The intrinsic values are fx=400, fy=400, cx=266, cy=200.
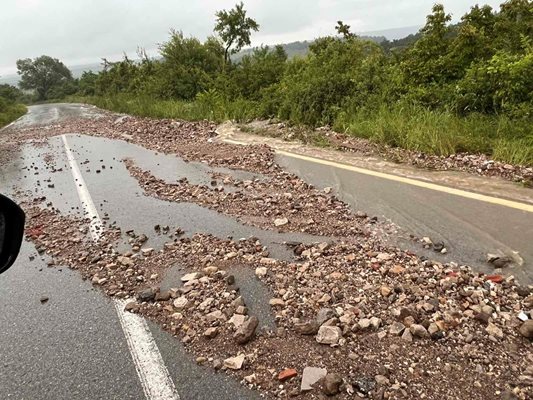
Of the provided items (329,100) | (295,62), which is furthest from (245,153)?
(295,62)

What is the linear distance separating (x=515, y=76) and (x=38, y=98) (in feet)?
403

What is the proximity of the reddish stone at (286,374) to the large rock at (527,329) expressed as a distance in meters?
1.45

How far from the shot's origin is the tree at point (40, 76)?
370 ft

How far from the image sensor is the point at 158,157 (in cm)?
980

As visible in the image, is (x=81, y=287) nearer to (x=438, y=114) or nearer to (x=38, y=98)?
(x=438, y=114)

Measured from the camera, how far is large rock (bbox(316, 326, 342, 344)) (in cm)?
262

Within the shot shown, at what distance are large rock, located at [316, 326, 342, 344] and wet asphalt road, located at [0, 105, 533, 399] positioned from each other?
0.40 m

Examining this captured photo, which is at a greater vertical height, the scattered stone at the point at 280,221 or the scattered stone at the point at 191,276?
the scattered stone at the point at 280,221

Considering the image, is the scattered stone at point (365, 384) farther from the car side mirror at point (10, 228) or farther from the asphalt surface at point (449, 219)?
the car side mirror at point (10, 228)

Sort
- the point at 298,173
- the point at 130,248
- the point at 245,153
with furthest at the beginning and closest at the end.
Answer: the point at 245,153 < the point at 298,173 < the point at 130,248

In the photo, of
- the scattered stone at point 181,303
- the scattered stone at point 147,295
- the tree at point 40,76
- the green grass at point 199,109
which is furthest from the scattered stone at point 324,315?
the tree at point 40,76

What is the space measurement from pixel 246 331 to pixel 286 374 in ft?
1.61

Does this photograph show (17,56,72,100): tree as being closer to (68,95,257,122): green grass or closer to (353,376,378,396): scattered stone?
(68,95,257,122): green grass

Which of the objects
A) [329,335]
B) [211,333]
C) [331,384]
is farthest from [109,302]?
[331,384]
